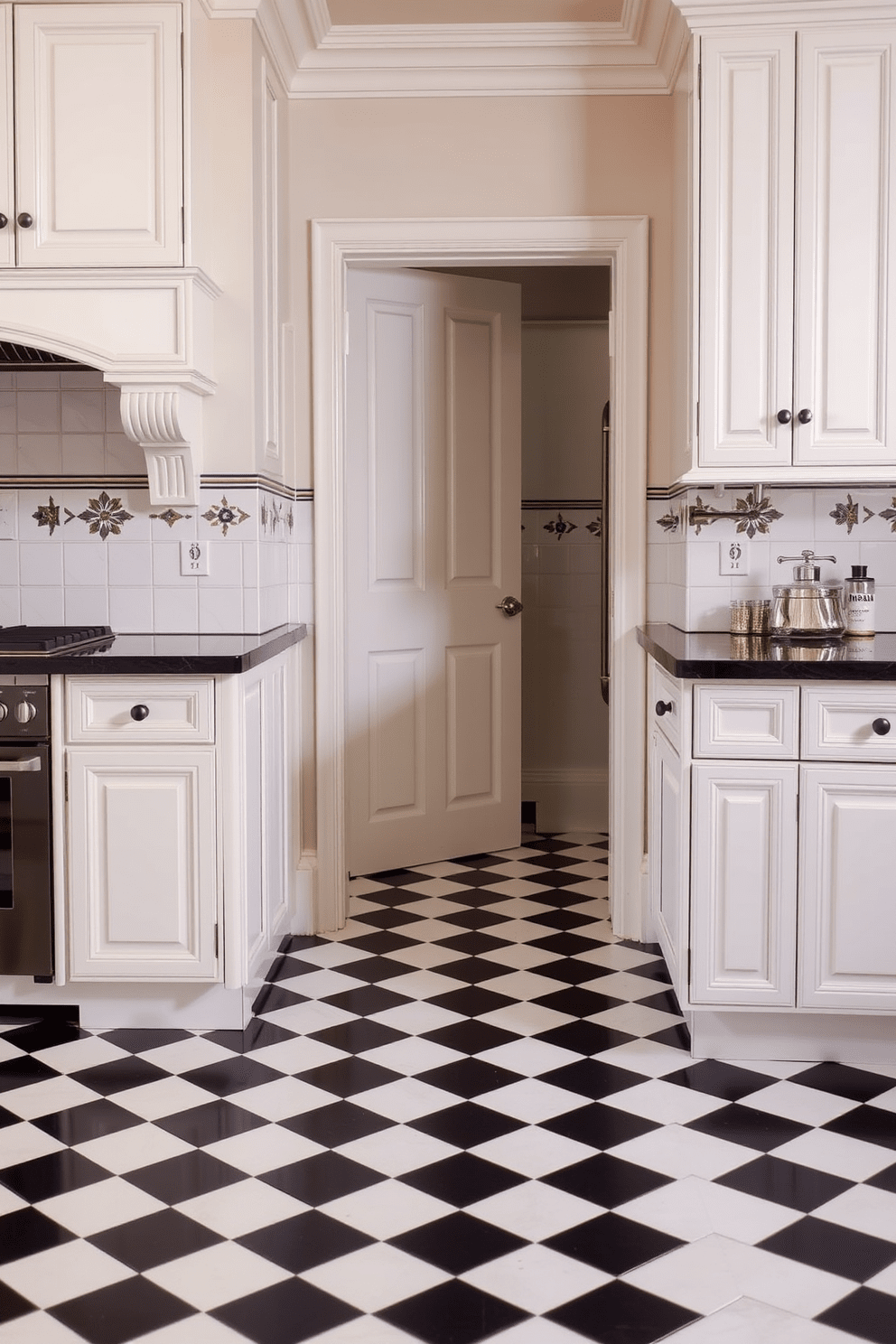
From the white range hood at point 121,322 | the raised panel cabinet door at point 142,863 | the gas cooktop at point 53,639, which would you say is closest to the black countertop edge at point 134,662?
the gas cooktop at point 53,639

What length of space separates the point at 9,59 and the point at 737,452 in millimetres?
2008

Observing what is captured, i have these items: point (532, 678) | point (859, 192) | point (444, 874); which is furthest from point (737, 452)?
point (532, 678)

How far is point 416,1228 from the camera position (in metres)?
2.10

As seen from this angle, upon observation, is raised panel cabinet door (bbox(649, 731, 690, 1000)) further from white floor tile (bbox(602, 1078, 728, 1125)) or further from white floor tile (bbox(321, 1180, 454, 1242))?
white floor tile (bbox(321, 1180, 454, 1242))

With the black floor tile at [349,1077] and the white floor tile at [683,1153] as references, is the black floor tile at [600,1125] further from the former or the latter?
the black floor tile at [349,1077]

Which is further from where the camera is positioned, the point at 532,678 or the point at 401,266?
the point at 532,678

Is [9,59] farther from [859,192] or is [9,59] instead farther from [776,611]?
[776,611]

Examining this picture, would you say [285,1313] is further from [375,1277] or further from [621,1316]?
[621,1316]

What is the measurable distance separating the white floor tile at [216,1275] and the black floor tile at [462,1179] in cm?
35

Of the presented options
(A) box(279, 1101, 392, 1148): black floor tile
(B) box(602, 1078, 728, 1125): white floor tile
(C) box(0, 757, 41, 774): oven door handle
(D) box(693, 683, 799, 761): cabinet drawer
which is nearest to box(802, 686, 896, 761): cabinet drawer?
(D) box(693, 683, 799, 761): cabinet drawer

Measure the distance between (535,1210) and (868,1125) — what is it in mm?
764

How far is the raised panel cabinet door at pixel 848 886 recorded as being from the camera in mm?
2730

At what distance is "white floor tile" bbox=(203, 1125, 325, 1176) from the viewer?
2330 mm

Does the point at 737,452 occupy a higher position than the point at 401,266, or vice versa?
the point at 401,266
